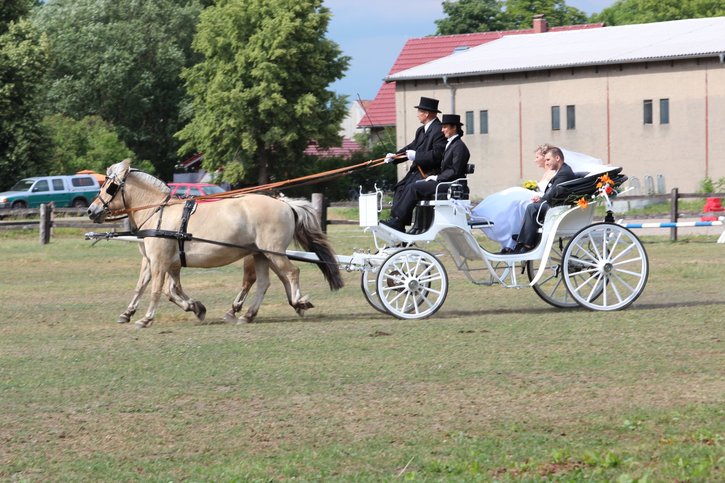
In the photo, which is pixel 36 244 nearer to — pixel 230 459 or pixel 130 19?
pixel 230 459

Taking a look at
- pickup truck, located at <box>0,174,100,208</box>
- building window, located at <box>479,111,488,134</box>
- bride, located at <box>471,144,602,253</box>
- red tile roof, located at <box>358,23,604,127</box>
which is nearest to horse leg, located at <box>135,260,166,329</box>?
bride, located at <box>471,144,602,253</box>

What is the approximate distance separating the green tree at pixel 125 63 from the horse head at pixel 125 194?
5720 cm

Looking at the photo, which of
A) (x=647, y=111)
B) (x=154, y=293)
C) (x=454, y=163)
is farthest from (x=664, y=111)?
(x=154, y=293)

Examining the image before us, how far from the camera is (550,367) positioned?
30.9 feet

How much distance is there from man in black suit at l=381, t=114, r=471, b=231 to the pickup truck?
34.7 meters

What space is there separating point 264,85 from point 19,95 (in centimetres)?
1598

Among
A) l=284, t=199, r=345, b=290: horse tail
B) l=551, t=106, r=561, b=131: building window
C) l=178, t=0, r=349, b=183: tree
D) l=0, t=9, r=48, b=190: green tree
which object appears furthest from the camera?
l=178, t=0, r=349, b=183: tree

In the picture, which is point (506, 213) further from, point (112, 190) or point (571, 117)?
point (571, 117)

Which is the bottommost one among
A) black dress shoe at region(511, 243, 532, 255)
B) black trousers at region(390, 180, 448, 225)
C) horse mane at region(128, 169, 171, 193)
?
black dress shoe at region(511, 243, 532, 255)

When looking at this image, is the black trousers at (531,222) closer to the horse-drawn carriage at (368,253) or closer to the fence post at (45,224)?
the horse-drawn carriage at (368,253)

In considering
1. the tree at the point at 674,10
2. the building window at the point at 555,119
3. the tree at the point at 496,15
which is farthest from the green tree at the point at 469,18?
the building window at the point at 555,119

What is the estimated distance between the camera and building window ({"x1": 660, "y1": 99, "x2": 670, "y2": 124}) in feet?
157

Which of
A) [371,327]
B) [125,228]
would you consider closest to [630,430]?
[371,327]

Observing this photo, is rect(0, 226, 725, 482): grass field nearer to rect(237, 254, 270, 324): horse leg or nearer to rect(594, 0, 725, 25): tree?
rect(237, 254, 270, 324): horse leg
